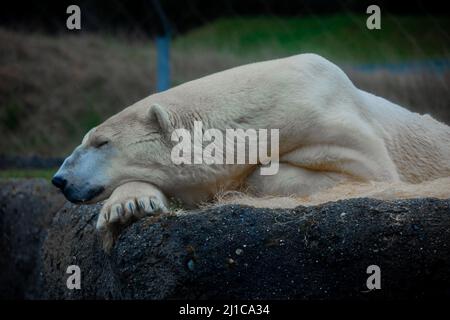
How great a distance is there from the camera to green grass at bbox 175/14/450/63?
623 cm

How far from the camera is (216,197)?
11.3 feet

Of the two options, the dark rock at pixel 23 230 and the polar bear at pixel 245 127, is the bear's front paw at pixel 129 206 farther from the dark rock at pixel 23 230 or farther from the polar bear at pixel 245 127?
the dark rock at pixel 23 230

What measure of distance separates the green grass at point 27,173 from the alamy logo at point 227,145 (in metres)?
2.32

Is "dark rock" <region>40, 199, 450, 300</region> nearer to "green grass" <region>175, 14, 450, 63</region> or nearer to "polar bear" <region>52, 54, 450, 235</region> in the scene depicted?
"polar bear" <region>52, 54, 450, 235</region>

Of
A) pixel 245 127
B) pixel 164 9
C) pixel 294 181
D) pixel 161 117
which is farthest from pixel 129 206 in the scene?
pixel 164 9

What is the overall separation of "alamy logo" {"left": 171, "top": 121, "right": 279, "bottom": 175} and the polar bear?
28 millimetres

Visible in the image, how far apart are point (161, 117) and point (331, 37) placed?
4050 millimetres

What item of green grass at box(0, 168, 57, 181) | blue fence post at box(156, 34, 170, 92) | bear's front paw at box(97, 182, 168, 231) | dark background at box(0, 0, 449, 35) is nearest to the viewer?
bear's front paw at box(97, 182, 168, 231)

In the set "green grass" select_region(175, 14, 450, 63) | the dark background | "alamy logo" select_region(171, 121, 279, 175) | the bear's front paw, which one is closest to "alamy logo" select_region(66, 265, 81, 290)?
the bear's front paw

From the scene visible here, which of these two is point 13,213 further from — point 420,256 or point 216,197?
point 420,256

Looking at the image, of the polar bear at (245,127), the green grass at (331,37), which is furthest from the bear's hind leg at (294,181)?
the green grass at (331,37)

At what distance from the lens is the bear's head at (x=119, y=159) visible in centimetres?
337
